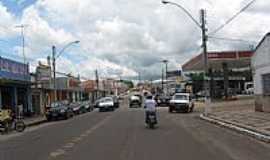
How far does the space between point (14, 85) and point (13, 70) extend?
2351 mm

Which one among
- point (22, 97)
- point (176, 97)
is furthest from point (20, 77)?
point (176, 97)

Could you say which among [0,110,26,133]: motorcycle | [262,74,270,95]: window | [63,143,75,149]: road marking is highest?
[262,74,270,95]: window

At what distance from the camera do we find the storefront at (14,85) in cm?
4258

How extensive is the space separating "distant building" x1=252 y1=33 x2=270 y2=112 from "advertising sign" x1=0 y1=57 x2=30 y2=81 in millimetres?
19746

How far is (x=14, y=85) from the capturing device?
4697 centimetres

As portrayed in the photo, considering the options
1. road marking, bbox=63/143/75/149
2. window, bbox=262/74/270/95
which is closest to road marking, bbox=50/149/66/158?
road marking, bbox=63/143/75/149

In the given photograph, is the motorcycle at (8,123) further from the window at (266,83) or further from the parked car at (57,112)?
the window at (266,83)

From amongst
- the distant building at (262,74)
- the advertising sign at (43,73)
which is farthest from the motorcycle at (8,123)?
the advertising sign at (43,73)

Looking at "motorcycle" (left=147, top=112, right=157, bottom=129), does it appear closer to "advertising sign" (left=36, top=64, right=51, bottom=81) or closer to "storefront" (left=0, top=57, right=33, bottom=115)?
"storefront" (left=0, top=57, right=33, bottom=115)

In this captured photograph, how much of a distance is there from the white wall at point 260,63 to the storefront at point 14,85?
19.6 metres

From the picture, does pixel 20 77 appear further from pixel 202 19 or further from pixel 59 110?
pixel 202 19

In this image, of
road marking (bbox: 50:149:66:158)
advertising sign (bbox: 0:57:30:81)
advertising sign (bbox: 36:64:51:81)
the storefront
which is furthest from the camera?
advertising sign (bbox: 36:64:51:81)

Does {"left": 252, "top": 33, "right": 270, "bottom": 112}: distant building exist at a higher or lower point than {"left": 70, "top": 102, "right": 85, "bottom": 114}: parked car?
higher

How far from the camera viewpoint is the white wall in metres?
35.1
